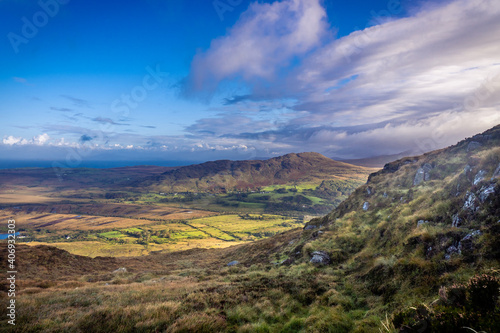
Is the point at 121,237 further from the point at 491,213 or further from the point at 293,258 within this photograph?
the point at 491,213

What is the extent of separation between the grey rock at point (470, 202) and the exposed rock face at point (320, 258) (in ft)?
35.1

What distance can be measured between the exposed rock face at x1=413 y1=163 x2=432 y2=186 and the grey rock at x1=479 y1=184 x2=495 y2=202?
1469 cm

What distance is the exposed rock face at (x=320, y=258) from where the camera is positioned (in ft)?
63.5

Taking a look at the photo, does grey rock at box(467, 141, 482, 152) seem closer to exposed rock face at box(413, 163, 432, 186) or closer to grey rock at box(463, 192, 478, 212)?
exposed rock face at box(413, 163, 432, 186)

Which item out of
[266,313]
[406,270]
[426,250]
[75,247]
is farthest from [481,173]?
[75,247]

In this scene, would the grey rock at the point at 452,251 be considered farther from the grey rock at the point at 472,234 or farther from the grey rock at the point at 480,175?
the grey rock at the point at 480,175

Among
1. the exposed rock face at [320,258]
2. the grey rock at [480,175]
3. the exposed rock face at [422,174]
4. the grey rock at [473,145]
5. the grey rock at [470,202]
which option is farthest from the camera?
the exposed rock face at [422,174]

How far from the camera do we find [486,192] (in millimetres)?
13078

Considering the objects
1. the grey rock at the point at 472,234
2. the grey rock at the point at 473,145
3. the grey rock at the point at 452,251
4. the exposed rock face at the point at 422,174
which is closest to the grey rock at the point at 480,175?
the grey rock at the point at 472,234

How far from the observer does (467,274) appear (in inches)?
341

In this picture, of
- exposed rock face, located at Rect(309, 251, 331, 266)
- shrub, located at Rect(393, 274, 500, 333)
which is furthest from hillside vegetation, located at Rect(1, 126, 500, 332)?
exposed rock face, located at Rect(309, 251, 331, 266)

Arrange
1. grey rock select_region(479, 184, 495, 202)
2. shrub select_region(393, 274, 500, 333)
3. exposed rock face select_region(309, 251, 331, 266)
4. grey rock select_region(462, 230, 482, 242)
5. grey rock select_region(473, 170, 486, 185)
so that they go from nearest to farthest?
shrub select_region(393, 274, 500, 333) → grey rock select_region(462, 230, 482, 242) → grey rock select_region(479, 184, 495, 202) → grey rock select_region(473, 170, 486, 185) → exposed rock face select_region(309, 251, 331, 266)

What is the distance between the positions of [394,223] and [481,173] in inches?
293

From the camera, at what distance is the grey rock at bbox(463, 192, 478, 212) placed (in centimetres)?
1325
